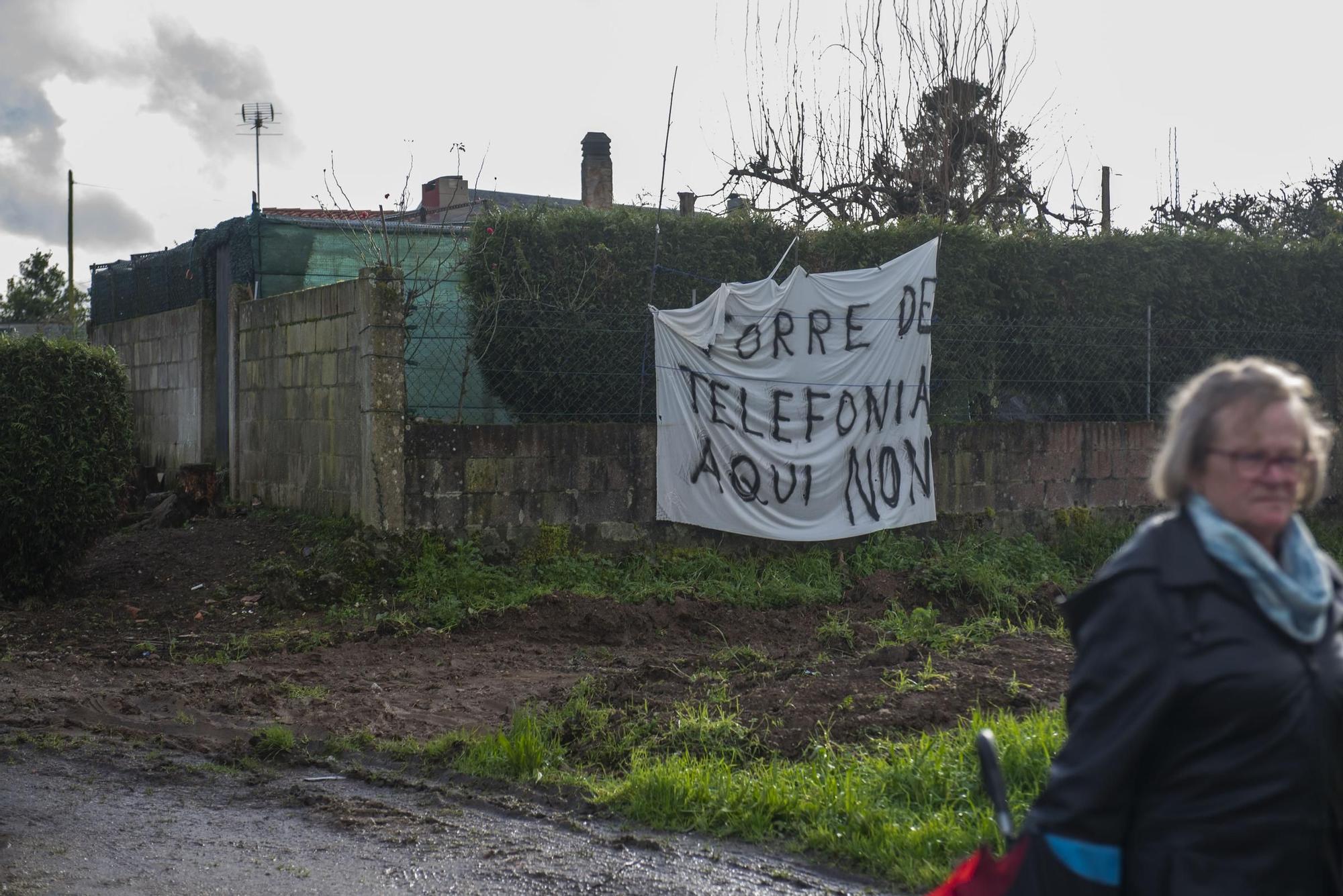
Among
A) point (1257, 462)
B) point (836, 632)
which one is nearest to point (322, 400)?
point (836, 632)

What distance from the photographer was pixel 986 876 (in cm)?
227

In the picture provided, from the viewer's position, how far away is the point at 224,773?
19.5ft

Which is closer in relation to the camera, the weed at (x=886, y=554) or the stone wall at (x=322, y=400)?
the stone wall at (x=322, y=400)

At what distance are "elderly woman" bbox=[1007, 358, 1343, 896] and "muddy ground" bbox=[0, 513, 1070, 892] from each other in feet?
7.50

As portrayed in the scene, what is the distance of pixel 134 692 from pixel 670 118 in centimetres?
658

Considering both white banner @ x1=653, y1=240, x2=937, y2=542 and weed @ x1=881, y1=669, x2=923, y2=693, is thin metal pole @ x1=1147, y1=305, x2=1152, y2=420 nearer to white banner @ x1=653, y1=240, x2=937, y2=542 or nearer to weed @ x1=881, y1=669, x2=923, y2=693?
white banner @ x1=653, y1=240, x2=937, y2=542

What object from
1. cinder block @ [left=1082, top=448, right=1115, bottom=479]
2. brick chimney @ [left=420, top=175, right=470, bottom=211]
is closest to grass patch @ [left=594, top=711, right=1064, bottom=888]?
cinder block @ [left=1082, top=448, right=1115, bottom=479]

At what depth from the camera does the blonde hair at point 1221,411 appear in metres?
2.28

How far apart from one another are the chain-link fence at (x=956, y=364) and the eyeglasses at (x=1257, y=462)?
28.4 feet

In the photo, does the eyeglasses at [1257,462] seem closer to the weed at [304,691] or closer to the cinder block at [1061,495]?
the weed at [304,691]

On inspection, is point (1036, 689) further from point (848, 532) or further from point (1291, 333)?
point (1291, 333)

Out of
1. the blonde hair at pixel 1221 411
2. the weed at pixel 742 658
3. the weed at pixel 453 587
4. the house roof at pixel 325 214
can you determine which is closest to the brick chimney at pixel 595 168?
the house roof at pixel 325 214

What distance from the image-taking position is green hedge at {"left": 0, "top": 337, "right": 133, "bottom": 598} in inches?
400

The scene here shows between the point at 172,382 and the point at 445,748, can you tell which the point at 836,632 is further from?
the point at 172,382
